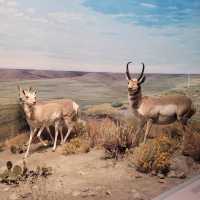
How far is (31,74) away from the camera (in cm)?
338

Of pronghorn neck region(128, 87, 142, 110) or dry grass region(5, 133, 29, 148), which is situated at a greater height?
pronghorn neck region(128, 87, 142, 110)

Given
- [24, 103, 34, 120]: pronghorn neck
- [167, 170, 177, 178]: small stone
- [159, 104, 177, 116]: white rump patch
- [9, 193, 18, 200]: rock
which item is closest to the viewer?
[9, 193, 18, 200]: rock

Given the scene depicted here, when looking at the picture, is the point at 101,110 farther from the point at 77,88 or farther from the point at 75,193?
the point at 75,193

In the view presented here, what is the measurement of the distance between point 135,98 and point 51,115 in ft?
2.77

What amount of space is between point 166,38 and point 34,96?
1471 millimetres

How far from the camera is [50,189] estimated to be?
3.22 m

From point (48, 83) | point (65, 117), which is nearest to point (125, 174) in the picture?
point (65, 117)

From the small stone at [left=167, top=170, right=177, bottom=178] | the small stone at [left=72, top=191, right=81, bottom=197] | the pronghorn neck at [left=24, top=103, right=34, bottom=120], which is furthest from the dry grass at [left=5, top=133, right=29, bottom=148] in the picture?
the small stone at [left=167, top=170, right=177, bottom=178]

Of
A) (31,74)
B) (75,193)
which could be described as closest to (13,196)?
(75,193)

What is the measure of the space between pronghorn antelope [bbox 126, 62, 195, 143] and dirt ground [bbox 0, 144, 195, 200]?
0.54m

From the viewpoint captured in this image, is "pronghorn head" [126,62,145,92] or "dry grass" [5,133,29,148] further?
"pronghorn head" [126,62,145,92]

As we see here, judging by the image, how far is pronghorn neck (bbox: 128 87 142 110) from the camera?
13.7 ft

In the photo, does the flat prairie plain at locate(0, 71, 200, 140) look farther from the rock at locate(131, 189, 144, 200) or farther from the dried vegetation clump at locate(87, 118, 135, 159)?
the rock at locate(131, 189, 144, 200)

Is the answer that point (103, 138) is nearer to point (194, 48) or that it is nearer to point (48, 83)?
point (48, 83)
